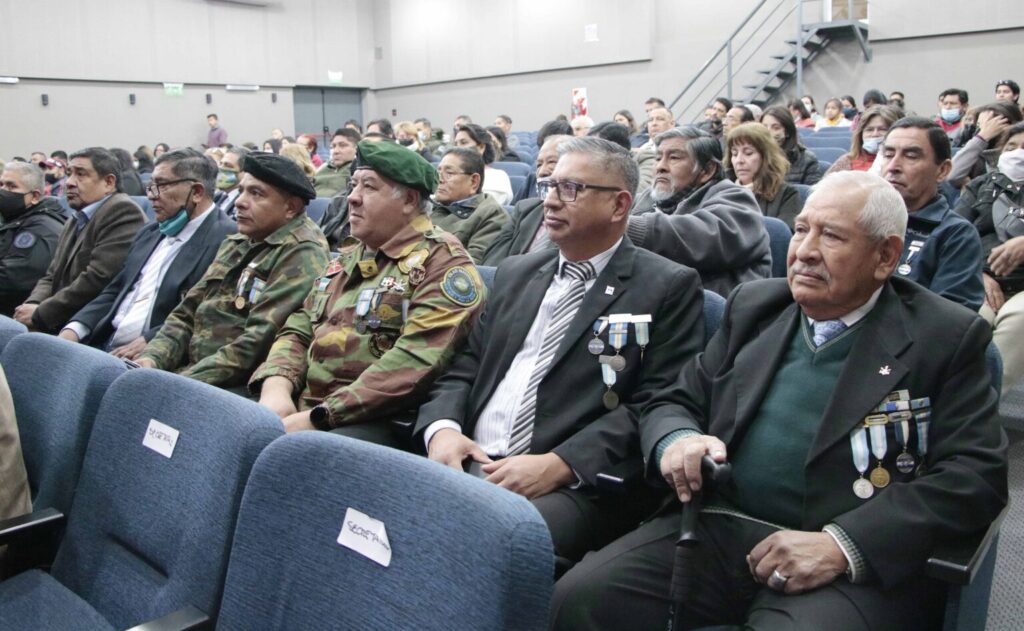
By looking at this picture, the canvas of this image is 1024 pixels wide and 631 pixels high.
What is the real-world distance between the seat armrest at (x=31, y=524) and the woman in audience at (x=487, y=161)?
11.4 feet

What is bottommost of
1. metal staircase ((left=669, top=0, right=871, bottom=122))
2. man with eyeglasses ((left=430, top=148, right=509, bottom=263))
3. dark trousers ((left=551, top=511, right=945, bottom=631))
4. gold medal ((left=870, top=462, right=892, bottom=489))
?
dark trousers ((left=551, top=511, right=945, bottom=631))

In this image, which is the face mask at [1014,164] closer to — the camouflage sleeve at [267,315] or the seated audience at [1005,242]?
the seated audience at [1005,242]

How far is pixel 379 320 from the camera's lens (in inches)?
90.7

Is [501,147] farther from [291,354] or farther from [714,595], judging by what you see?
[714,595]

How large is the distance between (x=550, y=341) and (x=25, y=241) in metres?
3.56

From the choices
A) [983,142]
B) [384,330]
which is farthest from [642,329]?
[983,142]

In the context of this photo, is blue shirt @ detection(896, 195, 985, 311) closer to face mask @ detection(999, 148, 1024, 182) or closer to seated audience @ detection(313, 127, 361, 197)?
face mask @ detection(999, 148, 1024, 182)

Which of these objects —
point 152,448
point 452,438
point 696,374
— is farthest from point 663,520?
point 152,448

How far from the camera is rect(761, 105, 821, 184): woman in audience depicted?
4477 mm

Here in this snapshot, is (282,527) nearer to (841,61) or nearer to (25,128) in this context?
(841,61)

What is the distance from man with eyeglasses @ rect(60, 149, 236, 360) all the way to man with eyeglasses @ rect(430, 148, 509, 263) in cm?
105

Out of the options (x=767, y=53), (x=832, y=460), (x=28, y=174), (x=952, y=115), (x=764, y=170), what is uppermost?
(x=767, y=53)

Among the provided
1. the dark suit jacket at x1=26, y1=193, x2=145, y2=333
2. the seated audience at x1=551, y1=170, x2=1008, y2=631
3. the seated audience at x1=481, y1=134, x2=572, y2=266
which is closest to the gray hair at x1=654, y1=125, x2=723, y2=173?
the seated audience at x1=481, y1=134, x2=572, y2=266

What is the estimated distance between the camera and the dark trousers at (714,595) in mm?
1364
